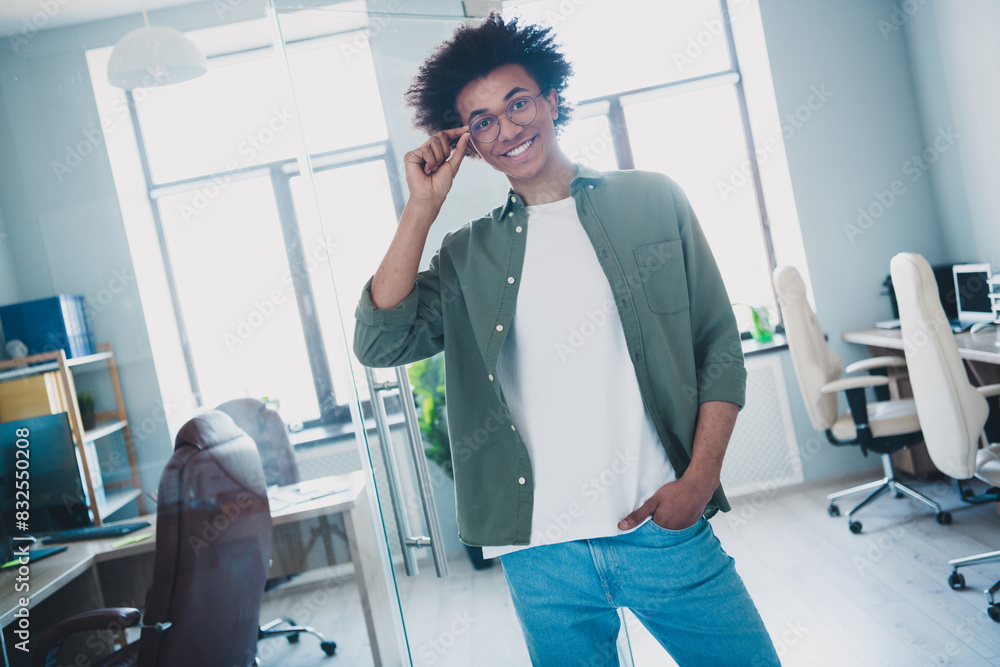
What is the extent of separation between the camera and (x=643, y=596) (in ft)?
3.62

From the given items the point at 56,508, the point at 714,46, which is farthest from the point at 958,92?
the point at 56,508

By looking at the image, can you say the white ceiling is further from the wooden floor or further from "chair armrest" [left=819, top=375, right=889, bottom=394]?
"chair armrest" [left=819, top=375, right=889, bottom=394]

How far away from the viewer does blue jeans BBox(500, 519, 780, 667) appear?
43.0 inches

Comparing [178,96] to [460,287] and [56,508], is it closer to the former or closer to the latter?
[460,287]

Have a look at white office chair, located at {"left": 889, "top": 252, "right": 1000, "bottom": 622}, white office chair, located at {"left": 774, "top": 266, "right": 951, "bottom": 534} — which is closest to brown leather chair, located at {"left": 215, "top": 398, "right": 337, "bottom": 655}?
white office chair, located at {"left": 889, "top": 252, "right": 1000, "bottom": 622}

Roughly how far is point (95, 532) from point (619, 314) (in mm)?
1091

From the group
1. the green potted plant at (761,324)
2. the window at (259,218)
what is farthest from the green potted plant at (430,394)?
the green potted plant at (761,324)

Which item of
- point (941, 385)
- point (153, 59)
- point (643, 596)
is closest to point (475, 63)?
point (153, 59)

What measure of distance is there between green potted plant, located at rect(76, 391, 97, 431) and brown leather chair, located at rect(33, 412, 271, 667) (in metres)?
0.17

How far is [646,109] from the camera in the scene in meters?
4.17

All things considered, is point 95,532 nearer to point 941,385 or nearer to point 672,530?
point 672,530

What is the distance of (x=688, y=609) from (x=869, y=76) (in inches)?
142

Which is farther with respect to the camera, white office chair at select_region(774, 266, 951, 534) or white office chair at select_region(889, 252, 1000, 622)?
white office chair at select_region(774, 266, 951, 534)

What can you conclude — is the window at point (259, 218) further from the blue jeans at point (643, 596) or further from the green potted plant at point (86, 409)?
the blue jeans at point (643, 596)
